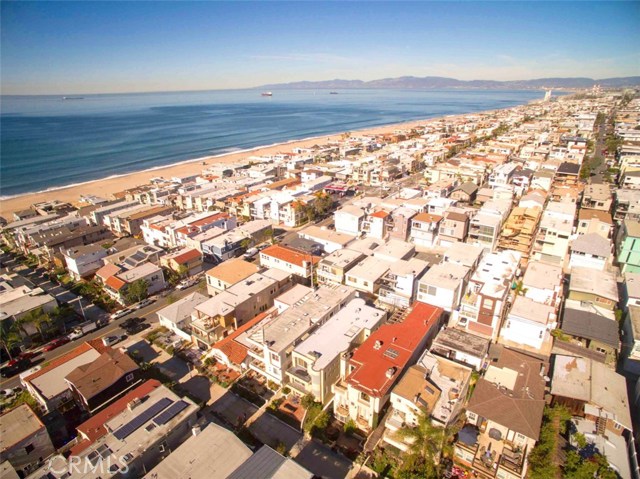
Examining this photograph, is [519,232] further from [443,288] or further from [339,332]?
[339,332]

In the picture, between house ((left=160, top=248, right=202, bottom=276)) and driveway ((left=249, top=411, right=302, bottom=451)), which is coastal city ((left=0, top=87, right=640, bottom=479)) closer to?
driveway ((left=249, top=411, right=302, bottom=451))

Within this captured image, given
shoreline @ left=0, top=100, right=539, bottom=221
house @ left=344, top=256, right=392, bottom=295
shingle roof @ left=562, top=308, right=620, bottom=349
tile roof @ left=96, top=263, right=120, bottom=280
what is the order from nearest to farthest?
shingle roof @ left=562, top=308, right=620, bottom=349
house @ left=344, top=256, right=392, bottom=295
tile roof @ left=96, top=263, right=120, bottom=280
shoreline @ left=0, top=100, right=539, bottom=221

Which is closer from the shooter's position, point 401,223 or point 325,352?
point 325,352

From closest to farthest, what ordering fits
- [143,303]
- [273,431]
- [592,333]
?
[273,431], [592,333], [143,303]

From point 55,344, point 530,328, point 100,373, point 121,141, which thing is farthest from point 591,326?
point 121,141

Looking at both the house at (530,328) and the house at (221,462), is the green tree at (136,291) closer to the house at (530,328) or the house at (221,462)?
the house at (221,462)

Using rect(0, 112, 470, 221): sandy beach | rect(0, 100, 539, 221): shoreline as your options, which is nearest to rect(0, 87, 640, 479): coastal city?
rect(0, 112, 470, 221): sandy beach

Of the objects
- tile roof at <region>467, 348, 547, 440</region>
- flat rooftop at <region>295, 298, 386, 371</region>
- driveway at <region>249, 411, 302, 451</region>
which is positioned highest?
flat rooftop at <region>295, 298, 386, 371</region>
